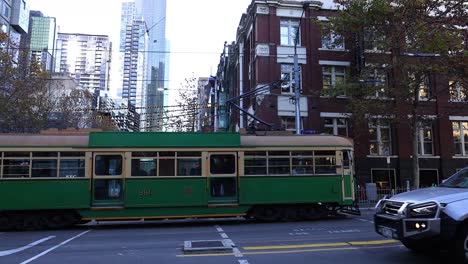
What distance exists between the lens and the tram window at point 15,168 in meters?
14.3

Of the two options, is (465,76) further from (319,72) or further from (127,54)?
(127,54)

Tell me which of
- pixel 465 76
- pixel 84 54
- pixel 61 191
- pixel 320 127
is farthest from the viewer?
pixel 84 54

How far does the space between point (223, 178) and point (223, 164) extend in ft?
1.56

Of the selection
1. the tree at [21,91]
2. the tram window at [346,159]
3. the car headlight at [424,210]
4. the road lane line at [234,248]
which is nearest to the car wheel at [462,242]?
the car headlight at [424,210]

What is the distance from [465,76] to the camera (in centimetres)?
2141

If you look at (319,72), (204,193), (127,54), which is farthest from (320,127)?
(204,193)

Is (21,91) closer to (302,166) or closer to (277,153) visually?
(277,153)

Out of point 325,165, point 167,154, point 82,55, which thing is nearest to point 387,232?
point 325,165

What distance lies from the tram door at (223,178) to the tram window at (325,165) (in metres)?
2.98

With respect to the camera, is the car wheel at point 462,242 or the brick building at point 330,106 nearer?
the car wheel at point 462,242

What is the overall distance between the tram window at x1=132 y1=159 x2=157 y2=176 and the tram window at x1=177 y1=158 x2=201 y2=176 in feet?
2.76

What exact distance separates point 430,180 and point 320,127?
829 centimetres

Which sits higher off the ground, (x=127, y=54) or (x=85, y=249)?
(x=127, y=54)

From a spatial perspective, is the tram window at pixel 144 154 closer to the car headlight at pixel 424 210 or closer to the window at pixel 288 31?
the car headlight at pixel 424 210
